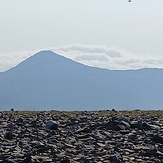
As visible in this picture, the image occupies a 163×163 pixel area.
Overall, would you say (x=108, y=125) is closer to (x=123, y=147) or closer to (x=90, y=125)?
(x=90, y=125)

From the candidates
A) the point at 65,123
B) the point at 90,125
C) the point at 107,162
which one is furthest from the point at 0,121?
the point at 107,162

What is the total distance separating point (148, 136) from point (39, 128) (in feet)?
19.7

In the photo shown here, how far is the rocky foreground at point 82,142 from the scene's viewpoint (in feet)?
68.1

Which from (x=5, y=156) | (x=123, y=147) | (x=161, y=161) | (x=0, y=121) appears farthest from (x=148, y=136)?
(x=0, y=121)

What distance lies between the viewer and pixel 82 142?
79.0 feet

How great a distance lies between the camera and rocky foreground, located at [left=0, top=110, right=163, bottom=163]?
20.8m

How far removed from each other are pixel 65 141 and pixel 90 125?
16.1 feet

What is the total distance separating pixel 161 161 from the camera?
2048 cm

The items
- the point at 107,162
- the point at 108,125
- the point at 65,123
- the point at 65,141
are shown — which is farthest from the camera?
the point at 65,123

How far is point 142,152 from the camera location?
21719mm

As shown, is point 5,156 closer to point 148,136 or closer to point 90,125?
point 148,136

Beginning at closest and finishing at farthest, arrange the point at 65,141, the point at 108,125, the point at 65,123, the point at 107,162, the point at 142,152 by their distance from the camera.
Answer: the point at 107,162 → the point at 142,152 → the point at 65,141 → the point at 108,125 → the point at 65,123

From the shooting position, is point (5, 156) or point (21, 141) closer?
point (5, 156)

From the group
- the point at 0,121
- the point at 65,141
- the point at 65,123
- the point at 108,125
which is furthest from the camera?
the point at 0,121
